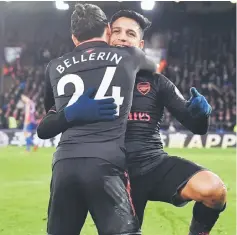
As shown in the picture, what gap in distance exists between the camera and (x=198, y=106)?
3.26m

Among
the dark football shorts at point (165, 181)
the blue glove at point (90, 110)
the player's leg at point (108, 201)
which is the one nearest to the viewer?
the player's leg at point (108, 201)

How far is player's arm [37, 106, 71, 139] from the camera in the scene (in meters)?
3.03

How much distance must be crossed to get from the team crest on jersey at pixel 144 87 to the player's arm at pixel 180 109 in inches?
3.0

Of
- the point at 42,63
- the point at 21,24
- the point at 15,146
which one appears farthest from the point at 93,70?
the point at 21,24

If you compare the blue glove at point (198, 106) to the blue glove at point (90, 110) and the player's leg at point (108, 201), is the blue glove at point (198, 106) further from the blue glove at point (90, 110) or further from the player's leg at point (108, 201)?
the player's leg at point (108, 201)

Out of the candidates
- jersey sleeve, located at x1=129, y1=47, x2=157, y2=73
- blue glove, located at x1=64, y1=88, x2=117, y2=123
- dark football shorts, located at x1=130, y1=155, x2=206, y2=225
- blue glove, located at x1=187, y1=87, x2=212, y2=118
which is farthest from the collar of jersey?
dark football shorts, located at x1=130, y1=155, x2=206, y2=225

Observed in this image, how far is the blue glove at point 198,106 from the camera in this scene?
3250mm

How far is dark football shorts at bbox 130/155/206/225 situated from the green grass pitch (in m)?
2.10

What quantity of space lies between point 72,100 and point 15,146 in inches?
625

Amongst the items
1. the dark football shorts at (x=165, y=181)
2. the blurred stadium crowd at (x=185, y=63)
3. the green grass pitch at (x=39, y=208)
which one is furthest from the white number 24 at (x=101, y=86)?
the blurred stadium crowd at (x=185, y=63)

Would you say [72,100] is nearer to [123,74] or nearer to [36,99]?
[123,74]

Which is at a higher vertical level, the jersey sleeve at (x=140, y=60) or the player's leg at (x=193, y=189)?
the jersey sleeve at (x=140, y=60)

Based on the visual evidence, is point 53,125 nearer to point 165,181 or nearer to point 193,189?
point 165,181

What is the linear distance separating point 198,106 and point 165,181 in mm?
546
